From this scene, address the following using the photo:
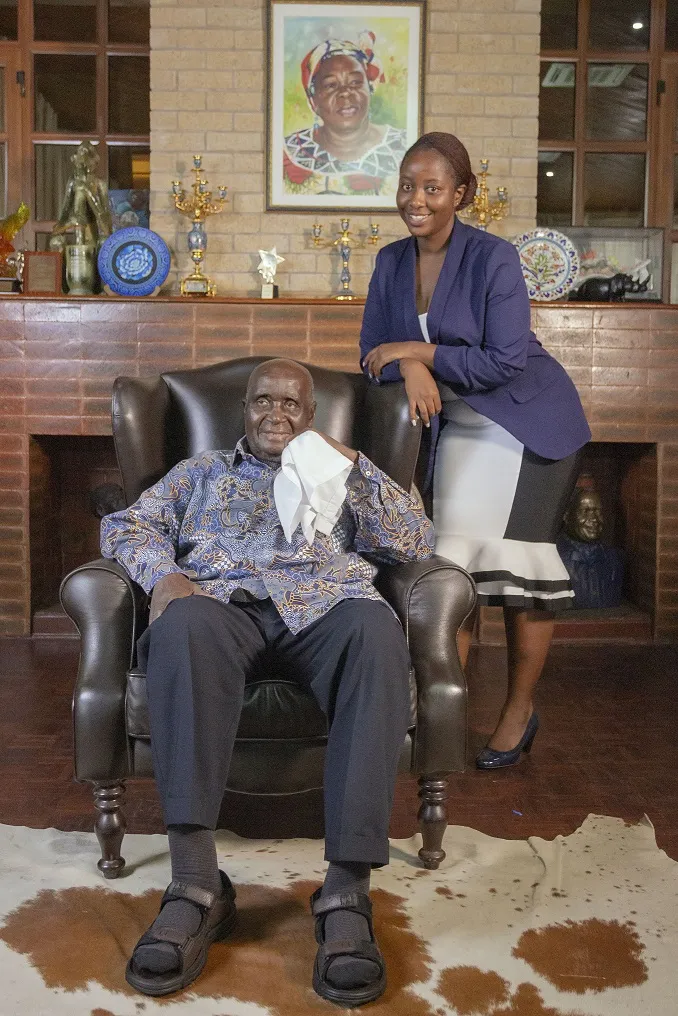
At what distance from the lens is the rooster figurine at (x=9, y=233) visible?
440cm

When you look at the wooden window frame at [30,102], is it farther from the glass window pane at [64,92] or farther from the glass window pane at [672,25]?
the glass window pane at [672,25]

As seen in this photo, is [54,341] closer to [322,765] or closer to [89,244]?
[89,244]

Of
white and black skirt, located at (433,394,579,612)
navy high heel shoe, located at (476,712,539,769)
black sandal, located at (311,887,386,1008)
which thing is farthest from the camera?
navy high heel shoe, located at (476,712,539,769)

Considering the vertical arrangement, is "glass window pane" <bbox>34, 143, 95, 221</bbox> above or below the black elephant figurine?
above

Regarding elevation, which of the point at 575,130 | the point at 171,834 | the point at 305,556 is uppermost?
the point at 575,130

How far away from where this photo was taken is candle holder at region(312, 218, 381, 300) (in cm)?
438

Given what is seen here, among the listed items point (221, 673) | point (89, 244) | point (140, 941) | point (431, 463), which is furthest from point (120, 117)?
point (140, 941)

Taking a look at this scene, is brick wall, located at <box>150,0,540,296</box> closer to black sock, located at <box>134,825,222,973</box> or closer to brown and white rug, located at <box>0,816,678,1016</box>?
brown and white rug, located at <box>0,816,678,1016</box>

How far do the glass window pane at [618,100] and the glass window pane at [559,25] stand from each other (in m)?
0.16

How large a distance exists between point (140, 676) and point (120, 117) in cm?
362

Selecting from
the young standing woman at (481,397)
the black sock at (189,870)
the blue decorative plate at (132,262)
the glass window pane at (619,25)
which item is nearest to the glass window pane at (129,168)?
the blue decorative plate at (132,262)

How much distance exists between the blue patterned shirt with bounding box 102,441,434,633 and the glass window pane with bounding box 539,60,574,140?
3321mm

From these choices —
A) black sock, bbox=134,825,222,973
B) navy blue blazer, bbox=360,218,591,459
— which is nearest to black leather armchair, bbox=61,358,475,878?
black sock, bbox=134,825,222,973

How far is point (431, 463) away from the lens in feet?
8.90
